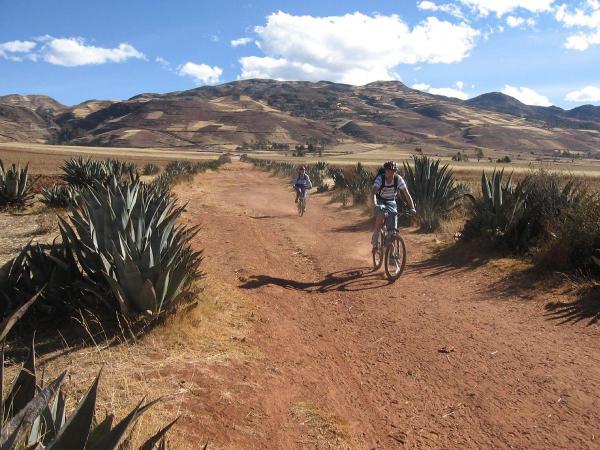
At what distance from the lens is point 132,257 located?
483 centimetres

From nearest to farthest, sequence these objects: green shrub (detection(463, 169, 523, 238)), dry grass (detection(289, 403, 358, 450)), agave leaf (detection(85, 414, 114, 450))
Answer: agave leaf (detection(85, 414, 114, 450))
dry grass (detection(289, 403, 358, 450))
green shrub (detection(463, 169, 523, 238))

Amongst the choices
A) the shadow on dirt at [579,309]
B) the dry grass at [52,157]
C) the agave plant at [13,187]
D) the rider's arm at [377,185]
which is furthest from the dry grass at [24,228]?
the dry grass at [52,157]

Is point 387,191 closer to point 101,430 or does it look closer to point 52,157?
point 101,430

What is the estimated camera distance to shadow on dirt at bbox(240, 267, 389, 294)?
7.11 metres

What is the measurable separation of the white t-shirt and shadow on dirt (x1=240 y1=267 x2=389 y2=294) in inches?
49.5

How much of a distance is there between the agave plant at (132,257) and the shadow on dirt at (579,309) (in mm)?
4242

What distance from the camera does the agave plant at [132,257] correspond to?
458 centimetres

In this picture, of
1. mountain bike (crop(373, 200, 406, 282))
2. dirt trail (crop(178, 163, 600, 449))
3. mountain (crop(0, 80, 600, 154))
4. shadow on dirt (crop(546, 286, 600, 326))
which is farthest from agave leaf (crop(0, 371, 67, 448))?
mountain (crop(0, 80, 600, 154))

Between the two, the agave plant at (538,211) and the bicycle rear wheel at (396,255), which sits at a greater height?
the agave plant at (538,211)

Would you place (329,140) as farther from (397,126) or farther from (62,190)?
(62,190)

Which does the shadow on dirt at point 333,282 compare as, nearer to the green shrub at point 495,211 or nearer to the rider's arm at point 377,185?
the rider's arm at point 377,185

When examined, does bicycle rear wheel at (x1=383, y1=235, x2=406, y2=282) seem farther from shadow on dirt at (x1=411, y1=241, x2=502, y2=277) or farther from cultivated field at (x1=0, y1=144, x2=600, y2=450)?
shadow on dirt at (x1=411, y1=241, x2=502, y2=277)

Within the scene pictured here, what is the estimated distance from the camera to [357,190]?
57.7ft

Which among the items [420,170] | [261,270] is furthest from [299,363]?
[420,170]
